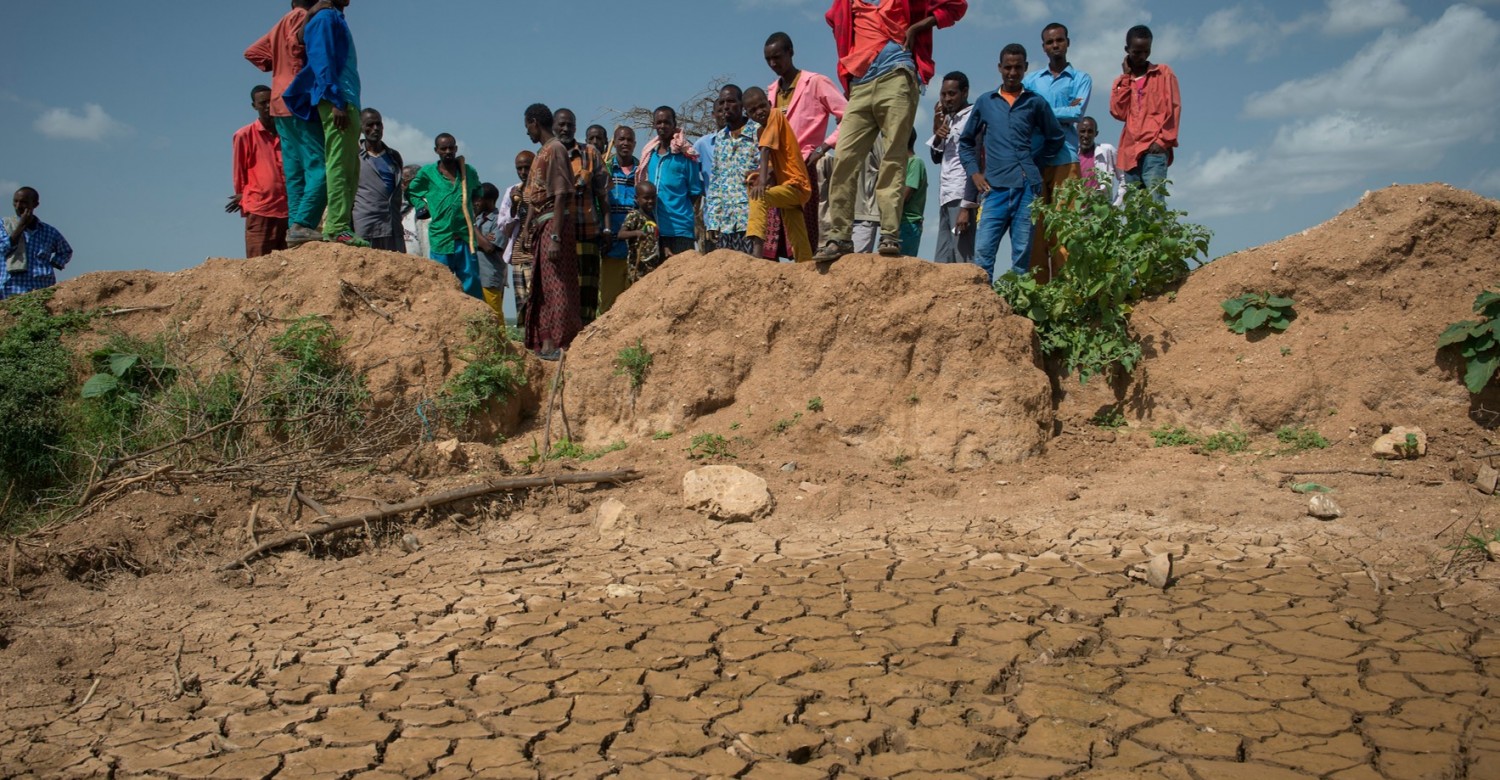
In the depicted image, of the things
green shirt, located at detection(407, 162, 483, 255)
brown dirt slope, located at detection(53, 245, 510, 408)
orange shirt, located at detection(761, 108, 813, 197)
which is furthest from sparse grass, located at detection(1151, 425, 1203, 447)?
green shirt, located at detection(407, 162, 483, 255)

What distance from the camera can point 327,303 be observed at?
6242mm

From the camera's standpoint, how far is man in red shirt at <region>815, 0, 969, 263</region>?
5.54 metres

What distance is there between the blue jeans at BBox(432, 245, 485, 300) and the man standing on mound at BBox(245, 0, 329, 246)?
122cm

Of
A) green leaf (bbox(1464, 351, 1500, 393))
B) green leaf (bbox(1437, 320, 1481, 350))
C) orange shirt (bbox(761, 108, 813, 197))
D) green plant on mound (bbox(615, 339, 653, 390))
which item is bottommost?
green leaf (bbox(1464, 351, 1500, 393))

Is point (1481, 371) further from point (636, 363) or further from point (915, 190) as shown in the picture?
point (636, 363)

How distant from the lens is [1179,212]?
5895 mm

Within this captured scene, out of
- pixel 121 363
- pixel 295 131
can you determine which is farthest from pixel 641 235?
pixel 121 363

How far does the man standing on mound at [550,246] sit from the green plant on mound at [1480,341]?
490 cm

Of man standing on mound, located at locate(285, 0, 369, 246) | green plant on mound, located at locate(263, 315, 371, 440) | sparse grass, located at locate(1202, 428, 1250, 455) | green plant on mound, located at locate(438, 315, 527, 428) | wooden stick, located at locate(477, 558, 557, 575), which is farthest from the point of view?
man standing on mound, located at locate(285, 0, 369, 246)

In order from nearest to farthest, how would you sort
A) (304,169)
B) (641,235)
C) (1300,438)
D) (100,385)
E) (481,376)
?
(1300,438) < (100,385) < (481,376) < (304,169) < (641,235)

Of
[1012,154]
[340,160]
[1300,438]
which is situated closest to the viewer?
[1300,438]

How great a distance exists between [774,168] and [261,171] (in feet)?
11.9

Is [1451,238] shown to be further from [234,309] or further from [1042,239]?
[234,309]

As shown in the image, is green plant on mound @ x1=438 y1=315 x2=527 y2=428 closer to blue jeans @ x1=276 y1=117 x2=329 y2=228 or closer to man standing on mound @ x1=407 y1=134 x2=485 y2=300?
blue jeans @ x1=276 y1=117 x2=329 y2=228
